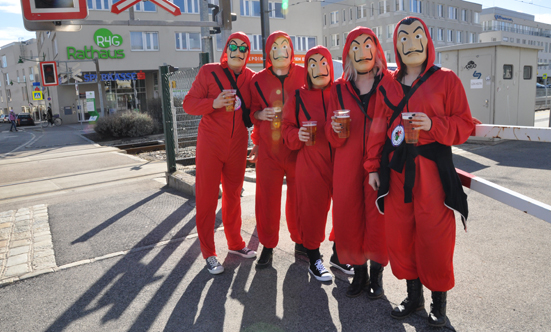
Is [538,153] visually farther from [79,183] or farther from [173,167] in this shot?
[79,183]

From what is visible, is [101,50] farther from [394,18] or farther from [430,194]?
[430,194]

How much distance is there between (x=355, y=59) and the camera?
312 centimetres

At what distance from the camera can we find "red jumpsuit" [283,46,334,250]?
341 cm

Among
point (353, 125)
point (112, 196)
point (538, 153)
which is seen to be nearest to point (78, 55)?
point (112, 196)

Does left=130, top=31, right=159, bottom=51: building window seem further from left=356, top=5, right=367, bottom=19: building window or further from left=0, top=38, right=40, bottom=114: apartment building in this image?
left=0, top=38, right=40, bottom=114: apartment building

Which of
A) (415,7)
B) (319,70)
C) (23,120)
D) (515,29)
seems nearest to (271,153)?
(319,70)

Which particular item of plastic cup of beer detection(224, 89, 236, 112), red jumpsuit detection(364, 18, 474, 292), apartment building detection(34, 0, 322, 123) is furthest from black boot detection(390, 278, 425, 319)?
apartment building detection(34, 0, 322, 123)

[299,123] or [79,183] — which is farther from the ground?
[299,123]

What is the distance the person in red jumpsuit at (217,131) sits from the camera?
149 inches

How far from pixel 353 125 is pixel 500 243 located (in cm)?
225

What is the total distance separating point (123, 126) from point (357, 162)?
18309mm

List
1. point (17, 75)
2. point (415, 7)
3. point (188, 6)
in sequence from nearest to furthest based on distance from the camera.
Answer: point (188, 6) → point (415, 7) → point (17, 75)

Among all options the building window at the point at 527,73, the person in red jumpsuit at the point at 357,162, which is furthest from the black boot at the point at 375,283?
the building window at the point at 527,73

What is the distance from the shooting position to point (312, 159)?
11.2ft
